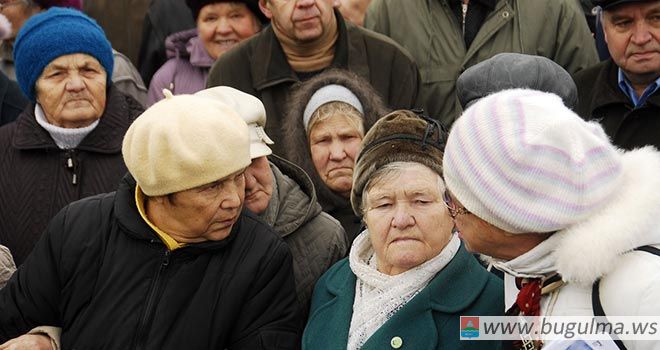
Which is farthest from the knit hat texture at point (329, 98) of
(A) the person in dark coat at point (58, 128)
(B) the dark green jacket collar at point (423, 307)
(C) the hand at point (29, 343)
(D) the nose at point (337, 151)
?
(C) the hand at point (29, 343)

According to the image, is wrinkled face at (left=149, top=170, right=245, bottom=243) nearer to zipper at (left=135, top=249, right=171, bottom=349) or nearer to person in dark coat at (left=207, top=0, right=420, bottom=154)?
Answer: zipper at (left=135, top=249, right=171, bottom=349)

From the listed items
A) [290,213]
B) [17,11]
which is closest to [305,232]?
[290,213]

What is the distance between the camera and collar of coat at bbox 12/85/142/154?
4.39 m

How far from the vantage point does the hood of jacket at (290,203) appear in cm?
372

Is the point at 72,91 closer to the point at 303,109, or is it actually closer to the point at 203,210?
the point at 303,109

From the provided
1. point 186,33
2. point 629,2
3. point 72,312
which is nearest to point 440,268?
point 72,312

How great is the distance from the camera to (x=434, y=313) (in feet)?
10.4

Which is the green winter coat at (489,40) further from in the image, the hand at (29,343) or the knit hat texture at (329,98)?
the hand at (29,343)

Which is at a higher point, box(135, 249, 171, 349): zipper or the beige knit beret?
the beige knit beret

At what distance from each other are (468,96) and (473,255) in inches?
25.9

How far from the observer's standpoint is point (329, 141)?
4309 mm

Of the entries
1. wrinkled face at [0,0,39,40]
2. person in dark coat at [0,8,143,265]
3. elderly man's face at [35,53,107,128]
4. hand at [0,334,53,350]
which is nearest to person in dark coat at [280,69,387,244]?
person in dark coat at [0,8,143,265]

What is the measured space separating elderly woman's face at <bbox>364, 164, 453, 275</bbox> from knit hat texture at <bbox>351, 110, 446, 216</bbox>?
4 cm

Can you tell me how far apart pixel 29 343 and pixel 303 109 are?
62.7 inches
